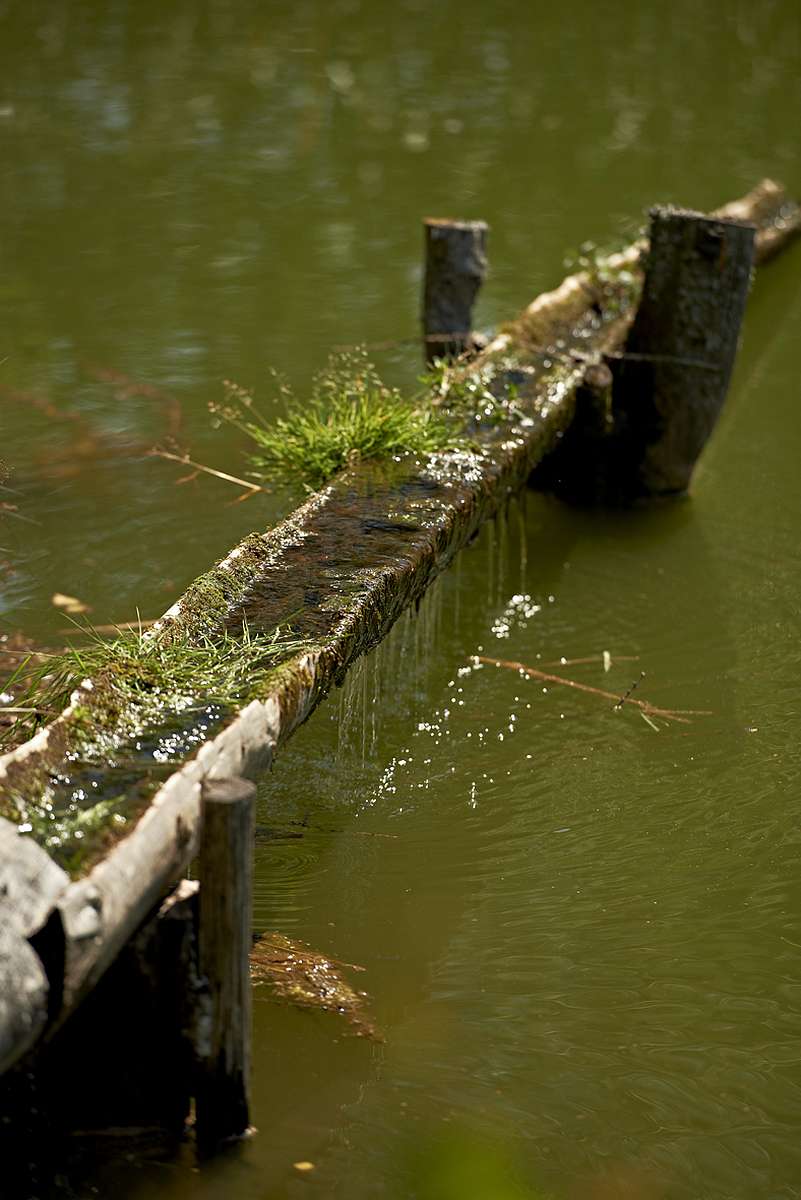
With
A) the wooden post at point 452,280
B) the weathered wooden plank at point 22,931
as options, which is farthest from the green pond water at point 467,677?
the wooden post at point 452,280

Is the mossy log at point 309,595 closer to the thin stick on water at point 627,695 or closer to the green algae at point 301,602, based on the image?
the green algae at point 301,602

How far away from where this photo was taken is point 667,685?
5895mm

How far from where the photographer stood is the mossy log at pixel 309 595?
9.97 feet

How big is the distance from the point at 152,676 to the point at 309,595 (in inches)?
28.9

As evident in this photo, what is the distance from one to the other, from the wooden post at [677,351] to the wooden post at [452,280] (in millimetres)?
859

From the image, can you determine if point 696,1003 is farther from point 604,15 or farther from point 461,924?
point 604,15

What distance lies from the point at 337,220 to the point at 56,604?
6.53 meters

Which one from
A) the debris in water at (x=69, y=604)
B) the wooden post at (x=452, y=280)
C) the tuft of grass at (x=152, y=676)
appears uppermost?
the wooden post at (x=452, y=280)

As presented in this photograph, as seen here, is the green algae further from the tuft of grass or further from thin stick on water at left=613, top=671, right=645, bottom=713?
thin stick on water at left=613, top=671, right=645, bottom=713

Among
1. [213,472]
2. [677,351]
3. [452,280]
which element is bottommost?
[213,472]

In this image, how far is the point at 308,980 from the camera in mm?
4047

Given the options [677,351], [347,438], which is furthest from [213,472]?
[677,351]

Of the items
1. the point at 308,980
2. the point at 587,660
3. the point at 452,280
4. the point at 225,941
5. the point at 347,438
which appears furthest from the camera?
the point at 452,280

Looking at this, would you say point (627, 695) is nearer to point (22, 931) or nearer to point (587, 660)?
point (587, 660)
